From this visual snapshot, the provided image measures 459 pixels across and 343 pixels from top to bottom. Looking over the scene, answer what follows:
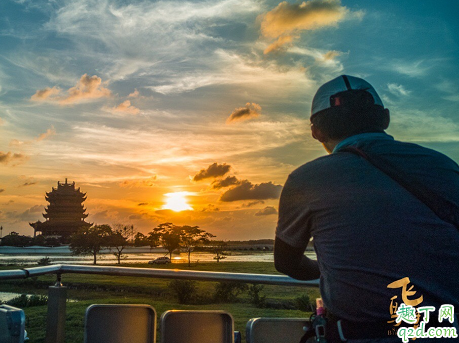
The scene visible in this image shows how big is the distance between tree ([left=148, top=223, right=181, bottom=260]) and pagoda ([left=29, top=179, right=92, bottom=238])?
28.9 meters

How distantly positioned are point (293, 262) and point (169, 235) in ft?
178

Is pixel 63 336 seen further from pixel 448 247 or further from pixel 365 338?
pixel 448 247

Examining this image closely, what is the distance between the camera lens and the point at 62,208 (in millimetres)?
82438

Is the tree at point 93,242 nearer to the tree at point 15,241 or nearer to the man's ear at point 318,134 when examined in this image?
the tree at point 15,241

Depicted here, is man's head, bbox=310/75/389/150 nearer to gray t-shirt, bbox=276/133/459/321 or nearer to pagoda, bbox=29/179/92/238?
gray t-shirt, bbox=276/133/459/321

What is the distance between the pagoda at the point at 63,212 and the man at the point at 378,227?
268 ft

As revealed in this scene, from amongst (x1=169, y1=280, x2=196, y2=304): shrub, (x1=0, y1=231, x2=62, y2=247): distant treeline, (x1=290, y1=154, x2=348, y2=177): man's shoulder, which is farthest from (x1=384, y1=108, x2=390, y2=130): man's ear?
(x1=0, y1=231, x2=62, y2=247): distant treeline

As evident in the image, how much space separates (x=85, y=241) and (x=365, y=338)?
58.4 meters

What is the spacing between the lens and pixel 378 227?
114cm

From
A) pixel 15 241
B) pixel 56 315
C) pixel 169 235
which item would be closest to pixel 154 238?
pixel 169 235

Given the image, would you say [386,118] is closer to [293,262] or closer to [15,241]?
[293,262]

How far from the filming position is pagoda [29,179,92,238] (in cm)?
7838

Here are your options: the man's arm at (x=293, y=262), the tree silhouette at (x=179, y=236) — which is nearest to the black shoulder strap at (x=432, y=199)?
the man's arm at (x=293, y=262)

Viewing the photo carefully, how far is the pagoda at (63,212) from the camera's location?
7838cm
